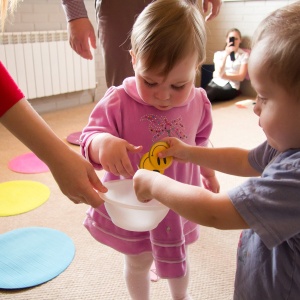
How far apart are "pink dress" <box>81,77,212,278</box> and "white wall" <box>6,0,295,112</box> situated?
1753 mm

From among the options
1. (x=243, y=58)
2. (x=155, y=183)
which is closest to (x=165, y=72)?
(x=155, y=183)

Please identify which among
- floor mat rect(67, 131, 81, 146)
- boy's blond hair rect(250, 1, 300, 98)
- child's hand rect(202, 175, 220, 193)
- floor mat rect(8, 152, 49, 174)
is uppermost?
boy's blond hair rect(250, 1, 300, 98)

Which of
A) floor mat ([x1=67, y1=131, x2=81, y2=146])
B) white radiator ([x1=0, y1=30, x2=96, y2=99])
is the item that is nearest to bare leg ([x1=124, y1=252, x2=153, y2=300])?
floor mat ([x1=67, y1=131, x2=81, y2=146])

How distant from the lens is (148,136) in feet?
2.78

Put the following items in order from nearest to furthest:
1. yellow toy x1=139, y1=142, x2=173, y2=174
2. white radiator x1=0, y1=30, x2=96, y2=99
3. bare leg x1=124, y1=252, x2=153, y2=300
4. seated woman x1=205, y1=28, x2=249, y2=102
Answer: yellow toy x1=139, y1=142, x2=173, y2=174 → bare leg x1=124, y1=252, x2=153, y2=300 → white radiator x1=0, y1=30, x2=96, y2=99 → seated woman x1=205, y1=28, x2=249, y2=102

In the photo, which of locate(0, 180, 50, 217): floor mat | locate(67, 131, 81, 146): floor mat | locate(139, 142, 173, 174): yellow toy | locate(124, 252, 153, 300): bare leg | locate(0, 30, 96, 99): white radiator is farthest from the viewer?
locate(0, 30, 96, 99): white radiator

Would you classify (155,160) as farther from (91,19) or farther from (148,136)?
(91,19)

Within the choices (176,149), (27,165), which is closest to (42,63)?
(27,165)

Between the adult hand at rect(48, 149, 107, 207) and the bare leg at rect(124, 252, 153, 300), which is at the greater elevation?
the adult hand at rect(48, 149, 107, 207)

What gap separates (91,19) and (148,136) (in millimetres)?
2794

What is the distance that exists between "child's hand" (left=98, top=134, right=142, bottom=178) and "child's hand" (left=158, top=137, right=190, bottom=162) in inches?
3.2

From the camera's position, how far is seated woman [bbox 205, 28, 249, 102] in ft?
12.1

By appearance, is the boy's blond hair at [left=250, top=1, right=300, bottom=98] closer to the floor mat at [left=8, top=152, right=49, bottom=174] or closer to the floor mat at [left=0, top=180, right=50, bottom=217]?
the floor mat at [left=0, top=180, right=50, bottom=217]

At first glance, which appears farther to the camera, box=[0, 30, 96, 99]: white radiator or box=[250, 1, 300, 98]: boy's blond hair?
box=[0, 30, 96, 99]: white radiator
